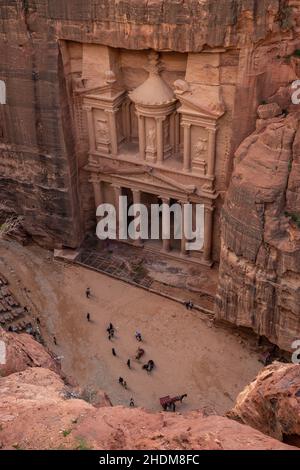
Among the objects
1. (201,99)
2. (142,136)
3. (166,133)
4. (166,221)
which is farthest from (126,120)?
(166,221)

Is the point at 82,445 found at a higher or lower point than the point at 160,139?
higher

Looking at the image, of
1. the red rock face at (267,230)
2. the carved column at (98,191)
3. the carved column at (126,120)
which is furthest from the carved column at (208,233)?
the carved column at (98,191)

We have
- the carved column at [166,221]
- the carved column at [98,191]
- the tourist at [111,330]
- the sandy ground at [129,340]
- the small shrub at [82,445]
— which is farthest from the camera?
the carved column at [98,191]

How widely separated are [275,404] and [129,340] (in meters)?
12.5

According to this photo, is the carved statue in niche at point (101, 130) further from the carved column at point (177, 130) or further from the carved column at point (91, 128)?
the carved column at point (177, 130)

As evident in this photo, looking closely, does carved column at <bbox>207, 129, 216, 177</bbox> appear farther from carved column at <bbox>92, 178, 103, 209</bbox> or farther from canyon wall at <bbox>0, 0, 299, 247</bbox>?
carved column at <bbox>92, 178, 103, 209</bbox>

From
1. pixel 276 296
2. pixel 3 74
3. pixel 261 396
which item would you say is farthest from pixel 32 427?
pixel 3 74

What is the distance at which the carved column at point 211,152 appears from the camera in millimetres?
19516

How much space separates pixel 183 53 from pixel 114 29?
253cm

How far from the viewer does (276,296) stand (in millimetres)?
17703

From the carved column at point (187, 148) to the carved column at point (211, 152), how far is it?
2.80 feet

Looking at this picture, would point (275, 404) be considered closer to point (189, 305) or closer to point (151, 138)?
point (189, 305)

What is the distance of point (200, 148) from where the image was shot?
20.2 metres
